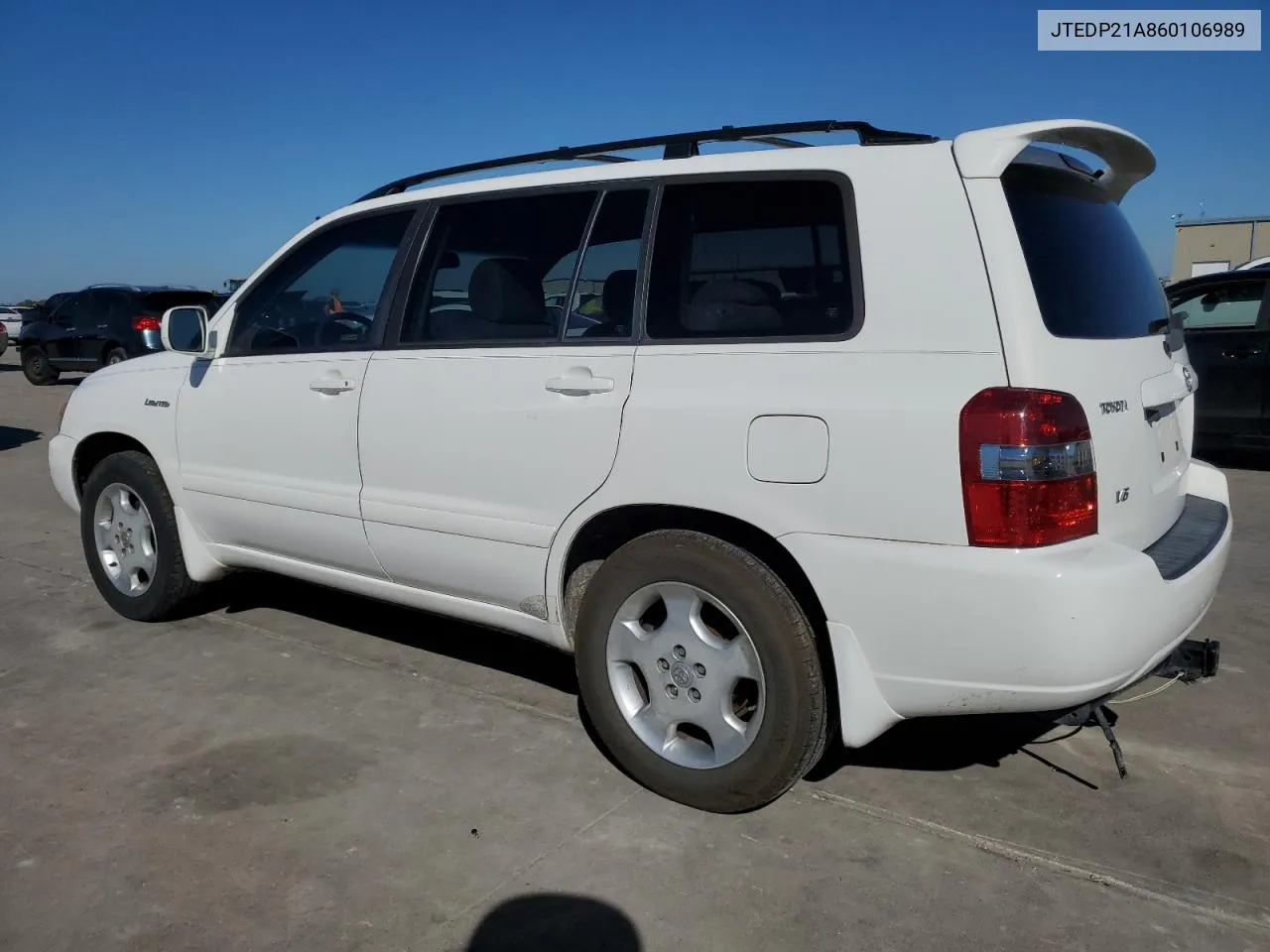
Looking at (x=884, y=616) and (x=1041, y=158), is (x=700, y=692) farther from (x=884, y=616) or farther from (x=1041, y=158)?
(x=1041, y=158)

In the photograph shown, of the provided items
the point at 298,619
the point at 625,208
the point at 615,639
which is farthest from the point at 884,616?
the point at 298,619

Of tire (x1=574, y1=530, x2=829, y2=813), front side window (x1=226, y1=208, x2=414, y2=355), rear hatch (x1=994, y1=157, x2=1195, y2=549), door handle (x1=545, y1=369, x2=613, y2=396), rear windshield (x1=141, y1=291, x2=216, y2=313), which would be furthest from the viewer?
rear windshield (x1=141, y1=291, x2=216, y2=313)

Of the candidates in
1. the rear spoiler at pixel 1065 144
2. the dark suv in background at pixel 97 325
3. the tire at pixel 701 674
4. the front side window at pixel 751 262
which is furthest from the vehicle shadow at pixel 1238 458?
the dark suv in background at pixel 97 325

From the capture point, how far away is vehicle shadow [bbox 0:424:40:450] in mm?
11289

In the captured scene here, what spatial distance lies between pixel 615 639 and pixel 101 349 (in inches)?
666

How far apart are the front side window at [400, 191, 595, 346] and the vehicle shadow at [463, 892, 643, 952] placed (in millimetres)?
1612

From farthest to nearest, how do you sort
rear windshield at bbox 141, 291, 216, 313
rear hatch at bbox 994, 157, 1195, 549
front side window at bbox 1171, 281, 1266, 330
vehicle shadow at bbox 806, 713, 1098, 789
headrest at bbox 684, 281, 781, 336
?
rear windshield at bbox 141, 291, 216, 313 < front side window at bbox 1171, 281, 1266, 330 < vehicle shadow at bbox 806, 713, 1098, 789 < headrest at bbox 684, 281, 781, 336 < rear hatch at bbox 994, 157, 1195, 549

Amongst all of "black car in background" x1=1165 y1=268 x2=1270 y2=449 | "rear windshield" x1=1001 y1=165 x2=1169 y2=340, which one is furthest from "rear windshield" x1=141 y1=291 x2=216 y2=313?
"rear windshield" x1=1001 y1=165 x2=1169 y2=340

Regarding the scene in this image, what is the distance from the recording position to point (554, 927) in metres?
2.52

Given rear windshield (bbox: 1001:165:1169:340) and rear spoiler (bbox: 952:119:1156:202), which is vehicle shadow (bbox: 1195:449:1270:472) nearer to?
rear spoiler (bbox: 952:119:1156:202)

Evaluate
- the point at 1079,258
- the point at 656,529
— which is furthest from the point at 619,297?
the point at 1079,258

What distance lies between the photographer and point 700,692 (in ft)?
9.81

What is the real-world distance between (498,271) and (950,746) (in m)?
2.16

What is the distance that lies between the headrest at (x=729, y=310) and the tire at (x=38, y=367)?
18616 millimetres
